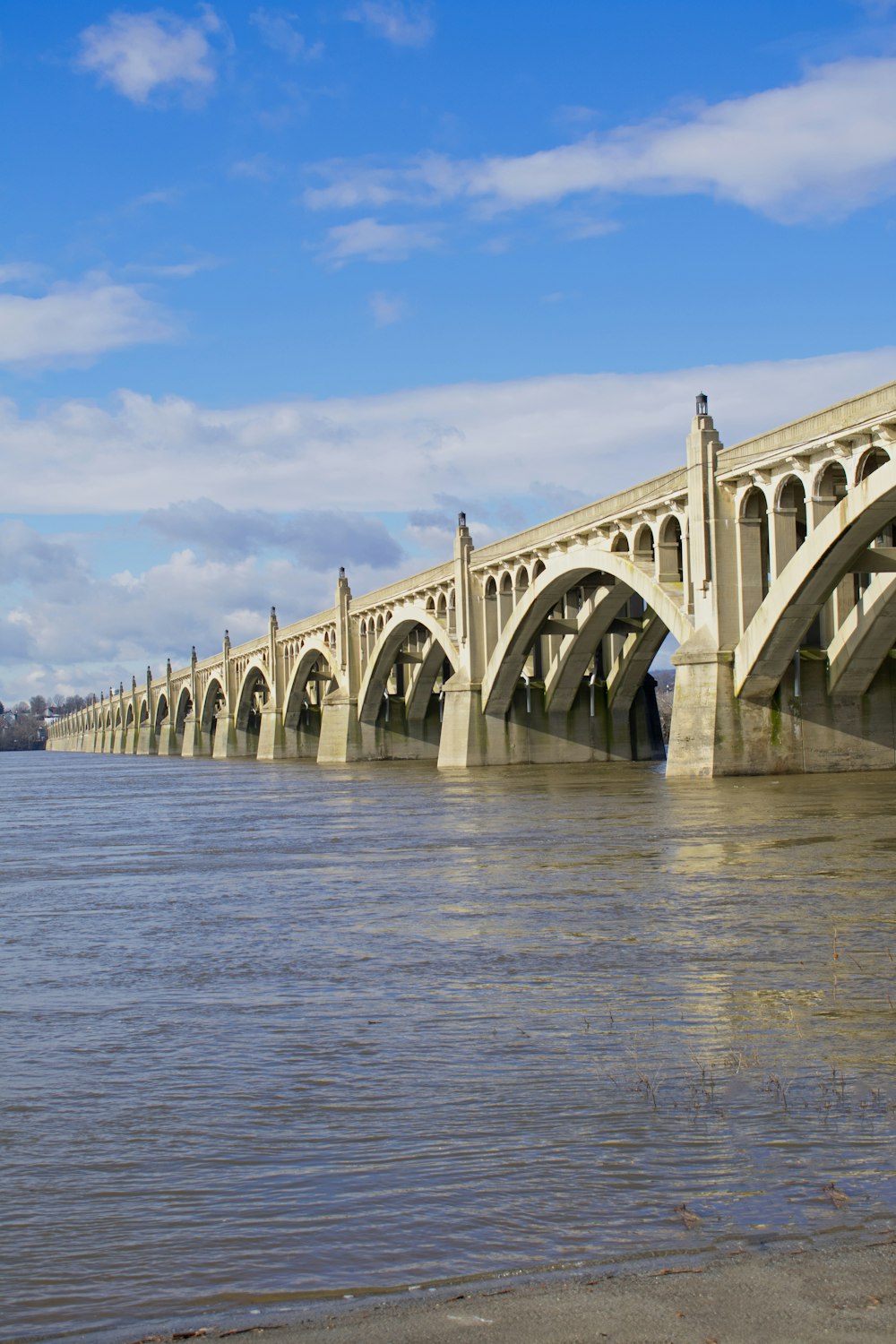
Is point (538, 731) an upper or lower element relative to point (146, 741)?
lower

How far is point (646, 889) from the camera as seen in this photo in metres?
17.4

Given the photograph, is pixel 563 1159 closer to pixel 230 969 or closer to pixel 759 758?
pixel 230 969

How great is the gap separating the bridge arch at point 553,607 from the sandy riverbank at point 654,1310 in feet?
122

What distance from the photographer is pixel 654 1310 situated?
15.7 ft

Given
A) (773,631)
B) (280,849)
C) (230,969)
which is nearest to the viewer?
(230,969)

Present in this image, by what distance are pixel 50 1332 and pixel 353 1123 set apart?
2.57m

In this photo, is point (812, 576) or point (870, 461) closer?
point (870, 461)

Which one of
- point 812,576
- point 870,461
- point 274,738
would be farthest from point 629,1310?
point 274,738

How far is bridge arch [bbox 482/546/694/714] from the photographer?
144 feet

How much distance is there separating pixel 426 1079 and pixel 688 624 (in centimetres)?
3453

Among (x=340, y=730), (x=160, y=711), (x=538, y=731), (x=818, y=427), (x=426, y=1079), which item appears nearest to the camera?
(x=426, y=1079)

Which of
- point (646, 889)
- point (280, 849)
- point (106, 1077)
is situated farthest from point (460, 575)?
point (106, 1077)

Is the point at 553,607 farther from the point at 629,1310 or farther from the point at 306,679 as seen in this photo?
the point at 629,1310

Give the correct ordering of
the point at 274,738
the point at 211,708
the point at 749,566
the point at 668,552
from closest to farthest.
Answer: the point at 749,566, the point at 668,552, the point at 274,738, the point at 211,708
